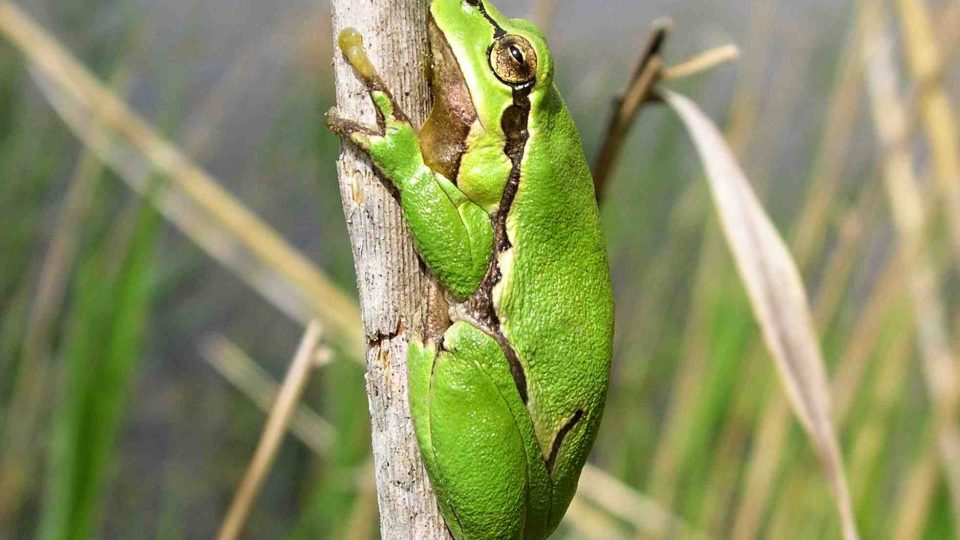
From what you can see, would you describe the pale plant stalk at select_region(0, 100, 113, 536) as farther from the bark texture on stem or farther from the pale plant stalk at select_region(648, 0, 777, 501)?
the pale plant stalk at select_region(648, 0, 777, 501)

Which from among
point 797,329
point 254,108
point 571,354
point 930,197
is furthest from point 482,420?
point 254,108

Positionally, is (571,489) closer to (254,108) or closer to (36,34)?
(36,34)

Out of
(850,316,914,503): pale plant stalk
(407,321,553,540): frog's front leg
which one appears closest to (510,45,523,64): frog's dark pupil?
(407,321,553,540): frog's front leg

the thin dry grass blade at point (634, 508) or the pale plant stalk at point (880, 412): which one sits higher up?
the pale plant stalk at point (880, 412)

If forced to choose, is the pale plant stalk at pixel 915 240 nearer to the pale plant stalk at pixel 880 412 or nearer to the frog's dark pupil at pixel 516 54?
the pale plant stalk at pixel 880 412

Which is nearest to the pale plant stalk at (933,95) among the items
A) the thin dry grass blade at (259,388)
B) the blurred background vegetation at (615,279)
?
the blurred background vegetation at (615,279)
